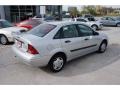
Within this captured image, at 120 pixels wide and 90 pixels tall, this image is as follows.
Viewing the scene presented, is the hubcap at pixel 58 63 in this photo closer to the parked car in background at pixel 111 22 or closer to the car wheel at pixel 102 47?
the car wheel at pixel 102 47

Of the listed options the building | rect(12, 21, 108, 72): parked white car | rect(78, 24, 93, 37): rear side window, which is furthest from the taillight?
the building

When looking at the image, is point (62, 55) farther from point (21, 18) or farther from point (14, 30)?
point (21, 18)

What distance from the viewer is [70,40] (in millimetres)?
4859

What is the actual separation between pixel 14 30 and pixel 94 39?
413 cm

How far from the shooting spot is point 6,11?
22.1 metres

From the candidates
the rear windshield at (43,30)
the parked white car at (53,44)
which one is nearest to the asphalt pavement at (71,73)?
the parked white car at (53,44)

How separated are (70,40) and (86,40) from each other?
32.6 inches

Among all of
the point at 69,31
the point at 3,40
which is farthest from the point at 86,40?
the point at 3,40

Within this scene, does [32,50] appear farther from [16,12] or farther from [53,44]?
[16,12]

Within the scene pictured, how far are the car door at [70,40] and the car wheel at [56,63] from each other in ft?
0.91

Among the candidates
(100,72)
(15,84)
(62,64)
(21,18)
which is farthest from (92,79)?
(21,18)

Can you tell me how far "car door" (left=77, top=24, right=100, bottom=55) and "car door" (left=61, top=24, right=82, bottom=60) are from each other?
0.56 feet

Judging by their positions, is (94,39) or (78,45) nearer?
(78,45)

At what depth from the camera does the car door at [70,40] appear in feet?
15.6
